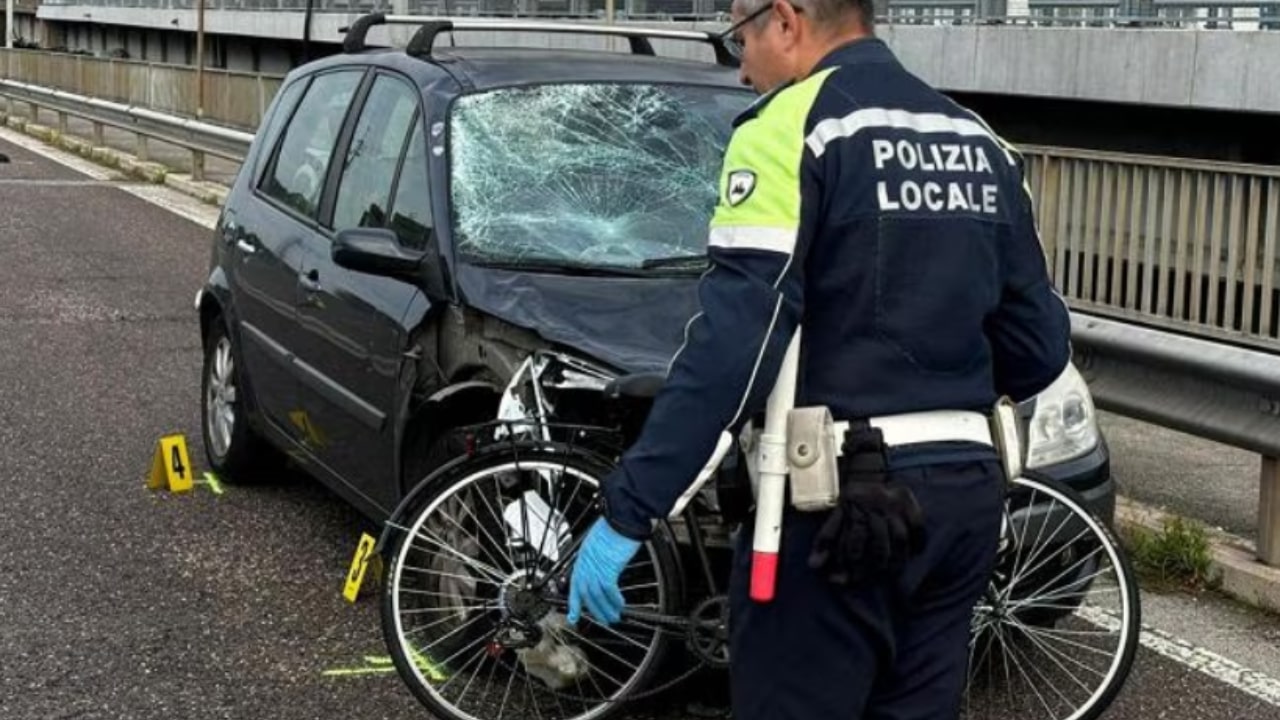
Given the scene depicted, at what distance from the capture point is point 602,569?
2.87 metres

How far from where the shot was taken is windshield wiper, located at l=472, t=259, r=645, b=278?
520 centimetres

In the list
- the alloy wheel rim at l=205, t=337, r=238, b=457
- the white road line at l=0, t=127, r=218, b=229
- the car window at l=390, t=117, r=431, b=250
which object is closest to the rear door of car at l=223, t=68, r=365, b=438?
the alloy wheel rim at l=205, t=337, r=238, b=457

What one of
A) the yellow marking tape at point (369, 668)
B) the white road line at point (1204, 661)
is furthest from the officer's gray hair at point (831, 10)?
the yellow marking tape at point (369, 668)

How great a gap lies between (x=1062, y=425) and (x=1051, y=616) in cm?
51

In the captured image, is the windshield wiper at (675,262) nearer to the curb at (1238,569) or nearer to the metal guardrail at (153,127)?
the curb at (1238,569)

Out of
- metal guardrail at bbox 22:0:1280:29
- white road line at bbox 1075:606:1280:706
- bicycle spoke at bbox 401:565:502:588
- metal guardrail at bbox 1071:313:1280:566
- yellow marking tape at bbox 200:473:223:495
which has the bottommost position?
yellow marking tape at bbox 200:473:223:495

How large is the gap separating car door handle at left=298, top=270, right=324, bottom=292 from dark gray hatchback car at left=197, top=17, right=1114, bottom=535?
0.4 inches

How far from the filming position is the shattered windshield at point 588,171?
17.5ft

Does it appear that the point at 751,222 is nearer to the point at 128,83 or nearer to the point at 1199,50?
the point at 1199,50

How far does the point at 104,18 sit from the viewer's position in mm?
70500

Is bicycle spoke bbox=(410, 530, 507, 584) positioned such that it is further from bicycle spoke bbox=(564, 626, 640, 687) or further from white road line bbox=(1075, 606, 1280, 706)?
white road line bbox=(1075, 606, 1280, 706)

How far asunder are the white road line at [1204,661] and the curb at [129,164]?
10779 millimetres

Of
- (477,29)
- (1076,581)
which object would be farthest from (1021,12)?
(1076,581)

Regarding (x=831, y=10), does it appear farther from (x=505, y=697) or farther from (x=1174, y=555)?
(x=1174, y=555)
